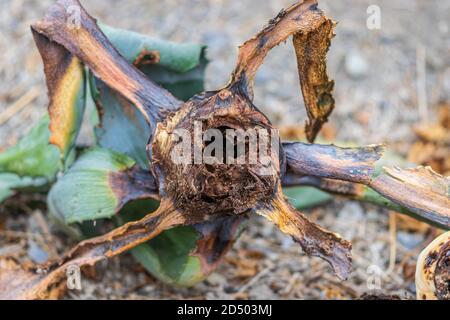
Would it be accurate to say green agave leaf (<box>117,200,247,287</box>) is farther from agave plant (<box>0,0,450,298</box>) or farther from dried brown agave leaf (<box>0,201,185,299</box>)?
dried brown agave leaf (<box>0,201,185,299</box>)

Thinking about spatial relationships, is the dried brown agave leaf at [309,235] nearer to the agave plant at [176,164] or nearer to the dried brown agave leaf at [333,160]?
the agave plant at [176,164]

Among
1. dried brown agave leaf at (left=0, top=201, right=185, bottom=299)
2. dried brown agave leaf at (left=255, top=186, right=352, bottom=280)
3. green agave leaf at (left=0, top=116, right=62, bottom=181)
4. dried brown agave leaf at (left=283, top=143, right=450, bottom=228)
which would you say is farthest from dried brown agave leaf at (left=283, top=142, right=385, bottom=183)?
green agave leaf at (left=0, top=116, right=62, bottom=181)

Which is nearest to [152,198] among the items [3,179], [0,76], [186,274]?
[186,274]

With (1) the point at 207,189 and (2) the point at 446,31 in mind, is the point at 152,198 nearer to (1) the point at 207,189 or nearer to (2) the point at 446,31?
(1) the point at 207,189
